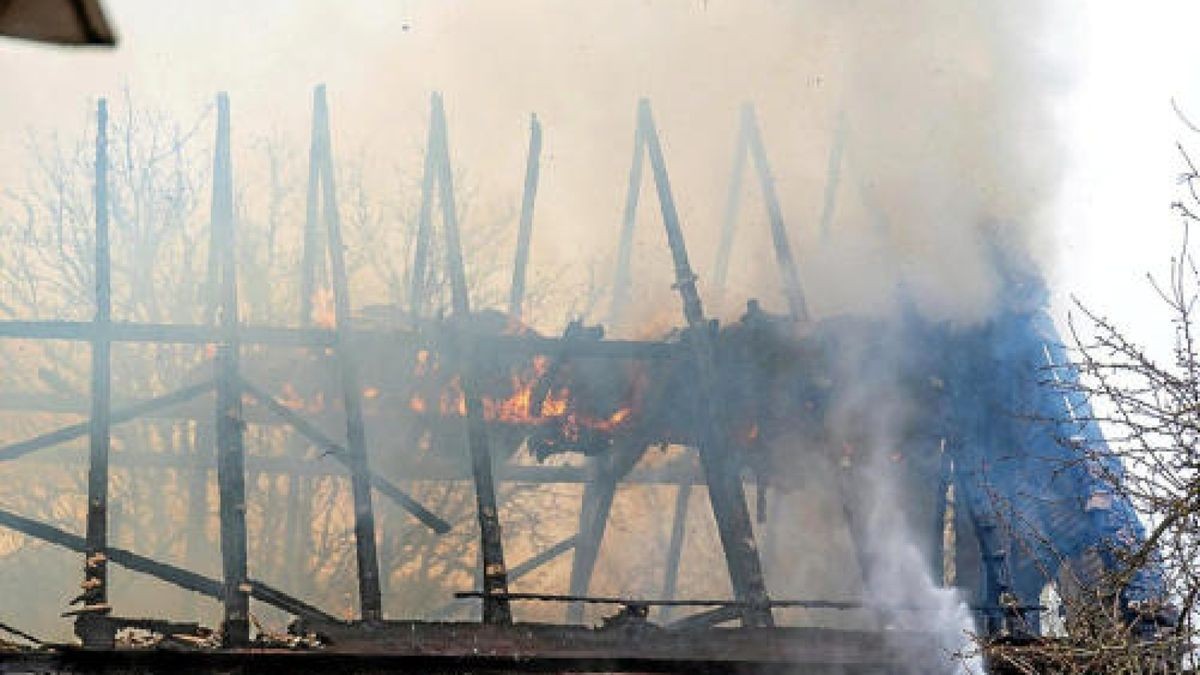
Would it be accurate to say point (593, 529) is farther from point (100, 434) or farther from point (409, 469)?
point (100, 434)

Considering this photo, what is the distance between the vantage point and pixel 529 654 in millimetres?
8828

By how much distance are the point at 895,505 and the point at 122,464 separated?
858cm

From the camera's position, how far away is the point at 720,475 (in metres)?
11.0

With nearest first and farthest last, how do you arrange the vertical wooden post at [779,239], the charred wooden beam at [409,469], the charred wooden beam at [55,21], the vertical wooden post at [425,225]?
the charred wooden beam at [55,21]
the vertical wooden post at [779,239]
the vertical wooden post at [425,225]
the charred wooden beam at [409,469]

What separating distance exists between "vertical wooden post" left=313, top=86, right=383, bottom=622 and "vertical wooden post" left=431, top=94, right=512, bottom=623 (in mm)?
823

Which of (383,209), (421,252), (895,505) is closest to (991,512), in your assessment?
(895,505)

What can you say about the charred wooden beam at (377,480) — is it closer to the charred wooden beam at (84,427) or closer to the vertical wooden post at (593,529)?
the charred wooden beam at (84,427)

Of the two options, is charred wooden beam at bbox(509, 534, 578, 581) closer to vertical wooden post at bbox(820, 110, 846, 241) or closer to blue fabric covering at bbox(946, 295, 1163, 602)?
blue fabric covering at bbox(946, 295, 1163, 602)

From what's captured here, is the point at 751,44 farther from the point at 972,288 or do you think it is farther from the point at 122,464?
the point at 122,464

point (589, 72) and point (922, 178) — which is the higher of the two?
point (589, 72)

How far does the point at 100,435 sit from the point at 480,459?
9.69 feet

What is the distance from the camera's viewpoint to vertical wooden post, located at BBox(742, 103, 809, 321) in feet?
43.7

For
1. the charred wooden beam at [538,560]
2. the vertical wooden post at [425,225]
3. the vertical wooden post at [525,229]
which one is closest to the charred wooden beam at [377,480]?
the vertical wooden post at [425,225]

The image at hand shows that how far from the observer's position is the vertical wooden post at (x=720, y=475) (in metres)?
10.2
